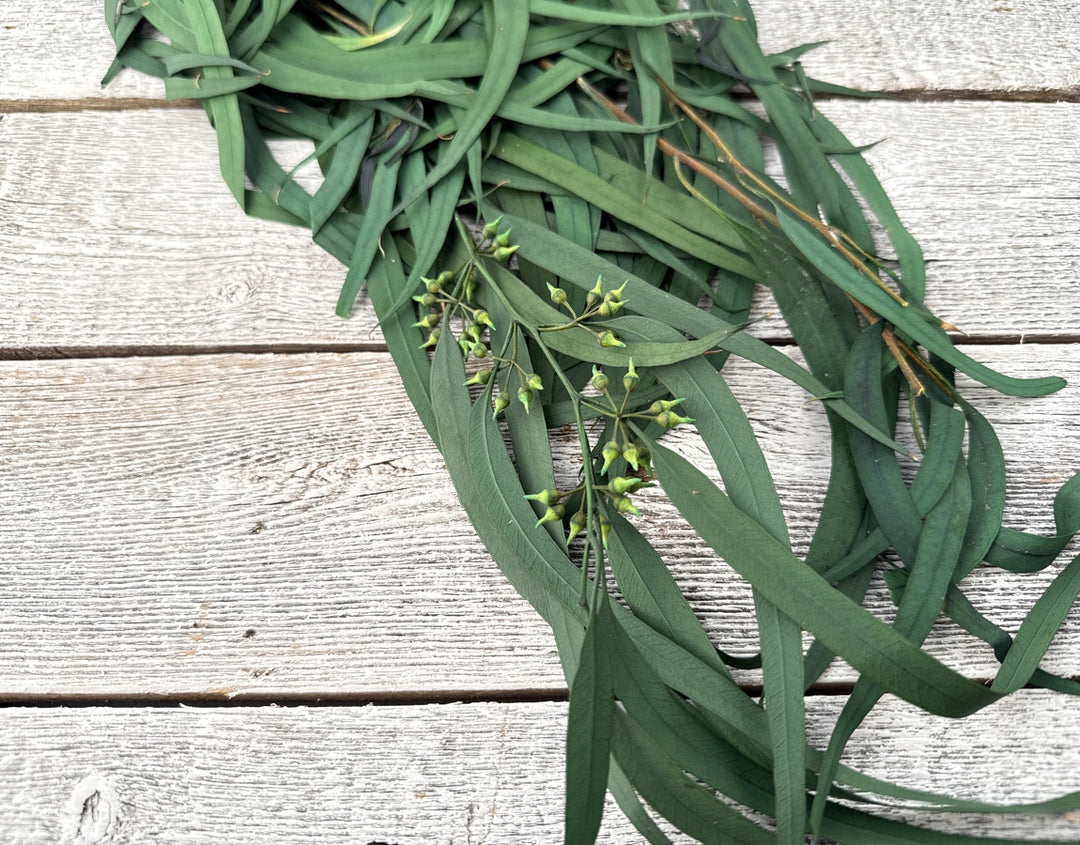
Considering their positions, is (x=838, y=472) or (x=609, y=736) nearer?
(x=609, y=736)

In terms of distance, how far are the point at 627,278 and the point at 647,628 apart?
0.67 ft

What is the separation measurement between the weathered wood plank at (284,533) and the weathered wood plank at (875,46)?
0.78 feet

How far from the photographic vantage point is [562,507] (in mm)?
412

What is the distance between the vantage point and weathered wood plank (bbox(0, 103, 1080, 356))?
55 cm

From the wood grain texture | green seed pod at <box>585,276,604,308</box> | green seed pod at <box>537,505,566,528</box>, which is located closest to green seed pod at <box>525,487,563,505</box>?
green seed pod at <box>537,505,566,528</box>

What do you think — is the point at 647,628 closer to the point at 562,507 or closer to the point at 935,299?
the point at 562,507

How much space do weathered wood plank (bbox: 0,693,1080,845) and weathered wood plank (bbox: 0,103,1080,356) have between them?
0.82 ft

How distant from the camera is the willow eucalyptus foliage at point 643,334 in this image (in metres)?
0.38

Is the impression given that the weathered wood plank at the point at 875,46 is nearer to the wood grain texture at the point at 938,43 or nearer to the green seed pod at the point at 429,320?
the wood grain texture at the point at 938,43

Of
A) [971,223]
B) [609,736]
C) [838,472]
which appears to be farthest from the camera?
[971,223]

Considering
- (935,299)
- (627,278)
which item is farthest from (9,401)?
(935,299)

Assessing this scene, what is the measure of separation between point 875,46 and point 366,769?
2.15 ft

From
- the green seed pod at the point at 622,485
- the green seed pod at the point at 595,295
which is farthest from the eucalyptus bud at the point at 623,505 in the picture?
the green seed pod at the point at 595,295

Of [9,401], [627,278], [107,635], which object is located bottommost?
[107,635]
